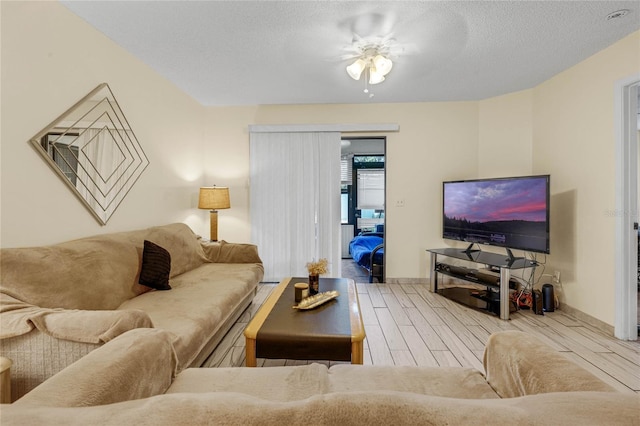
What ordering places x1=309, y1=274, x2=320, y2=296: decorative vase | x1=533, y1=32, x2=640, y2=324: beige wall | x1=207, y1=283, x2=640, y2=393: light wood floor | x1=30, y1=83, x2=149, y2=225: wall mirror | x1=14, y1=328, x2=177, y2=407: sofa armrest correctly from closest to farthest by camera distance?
x1=14, y1=328, x2=177, y2=407: sofa armrest → x1=30, y1=83, x2=149, y2=225: wall mirror → x1=207, y1=283, x2=640, y2=393: light wood floor → x1=309, y1=274, x2=320, y2=296: decorative vase → x1=533, y1=32, x2=640, y2=324: beige wall

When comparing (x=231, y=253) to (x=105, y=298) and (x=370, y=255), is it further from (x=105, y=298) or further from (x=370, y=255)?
(x=370, y=255)

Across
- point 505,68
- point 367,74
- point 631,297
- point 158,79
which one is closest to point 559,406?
point 631,297

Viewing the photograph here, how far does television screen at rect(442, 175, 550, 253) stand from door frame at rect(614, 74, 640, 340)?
0.52m

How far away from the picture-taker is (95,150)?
→ 238 centimetres

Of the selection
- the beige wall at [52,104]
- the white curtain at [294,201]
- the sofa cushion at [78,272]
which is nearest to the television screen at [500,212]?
the white curtain at [294,201]

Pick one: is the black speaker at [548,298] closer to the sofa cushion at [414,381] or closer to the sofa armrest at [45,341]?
the sofa cushion at [414,381]

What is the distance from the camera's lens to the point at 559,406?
0.51 metres

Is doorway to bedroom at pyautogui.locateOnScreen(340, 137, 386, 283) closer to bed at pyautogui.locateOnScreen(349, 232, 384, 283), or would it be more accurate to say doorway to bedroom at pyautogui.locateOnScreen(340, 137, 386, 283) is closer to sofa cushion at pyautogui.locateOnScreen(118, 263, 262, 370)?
bed at pyautogui.locateOnScreen(349, 232, 384, 283)

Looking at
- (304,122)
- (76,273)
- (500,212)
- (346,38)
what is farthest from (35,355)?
(500,212)

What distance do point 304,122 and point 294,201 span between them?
1.17 metres

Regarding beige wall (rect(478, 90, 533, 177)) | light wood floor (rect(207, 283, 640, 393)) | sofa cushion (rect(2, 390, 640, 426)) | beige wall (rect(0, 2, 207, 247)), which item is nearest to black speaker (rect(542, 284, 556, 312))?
light wood floor (rect(207, 283, 640, 393))

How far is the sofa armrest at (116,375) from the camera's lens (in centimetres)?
72

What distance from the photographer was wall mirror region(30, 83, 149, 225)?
2037 millimetres

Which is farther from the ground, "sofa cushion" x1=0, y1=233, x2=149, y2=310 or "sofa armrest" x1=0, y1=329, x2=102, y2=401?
"sofa cushion" x1=0, y1=233, x2=149, y2=310
